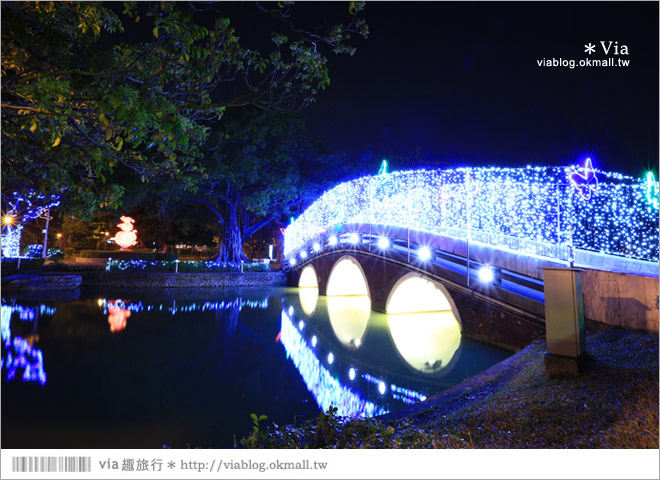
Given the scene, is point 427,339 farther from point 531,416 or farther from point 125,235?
point 125,235

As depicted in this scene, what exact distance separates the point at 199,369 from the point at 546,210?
1013 cm

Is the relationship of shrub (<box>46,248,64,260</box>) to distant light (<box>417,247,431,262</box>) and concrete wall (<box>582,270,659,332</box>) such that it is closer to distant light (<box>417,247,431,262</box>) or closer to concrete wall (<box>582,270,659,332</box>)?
distant light (<box>417,247,431,262</box>)

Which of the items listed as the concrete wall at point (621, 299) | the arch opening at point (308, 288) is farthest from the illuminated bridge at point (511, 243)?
the arch opening at point (308, 288)

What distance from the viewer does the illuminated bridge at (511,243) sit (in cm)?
795

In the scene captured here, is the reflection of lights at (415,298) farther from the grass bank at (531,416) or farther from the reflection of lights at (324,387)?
the grass bank at (531,416)

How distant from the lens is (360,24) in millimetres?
4484

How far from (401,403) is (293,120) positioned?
24513 mm

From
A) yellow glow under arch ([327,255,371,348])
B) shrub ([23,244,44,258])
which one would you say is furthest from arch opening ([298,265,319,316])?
shrub ([23,244,44,258])

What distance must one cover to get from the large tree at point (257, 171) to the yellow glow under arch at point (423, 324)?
1417 centimetres

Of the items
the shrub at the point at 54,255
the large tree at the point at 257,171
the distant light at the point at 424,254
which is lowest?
the distant light at the point at 424,254

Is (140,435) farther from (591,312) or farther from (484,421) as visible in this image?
(591,312)

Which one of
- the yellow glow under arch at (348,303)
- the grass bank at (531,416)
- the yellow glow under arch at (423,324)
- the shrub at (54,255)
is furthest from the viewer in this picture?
the shrub at (54,255)

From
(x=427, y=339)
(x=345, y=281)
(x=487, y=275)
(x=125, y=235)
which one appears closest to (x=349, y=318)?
(x=427, y=339)

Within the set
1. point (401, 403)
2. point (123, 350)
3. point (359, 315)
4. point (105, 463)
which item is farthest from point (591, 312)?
point (123, 350)
